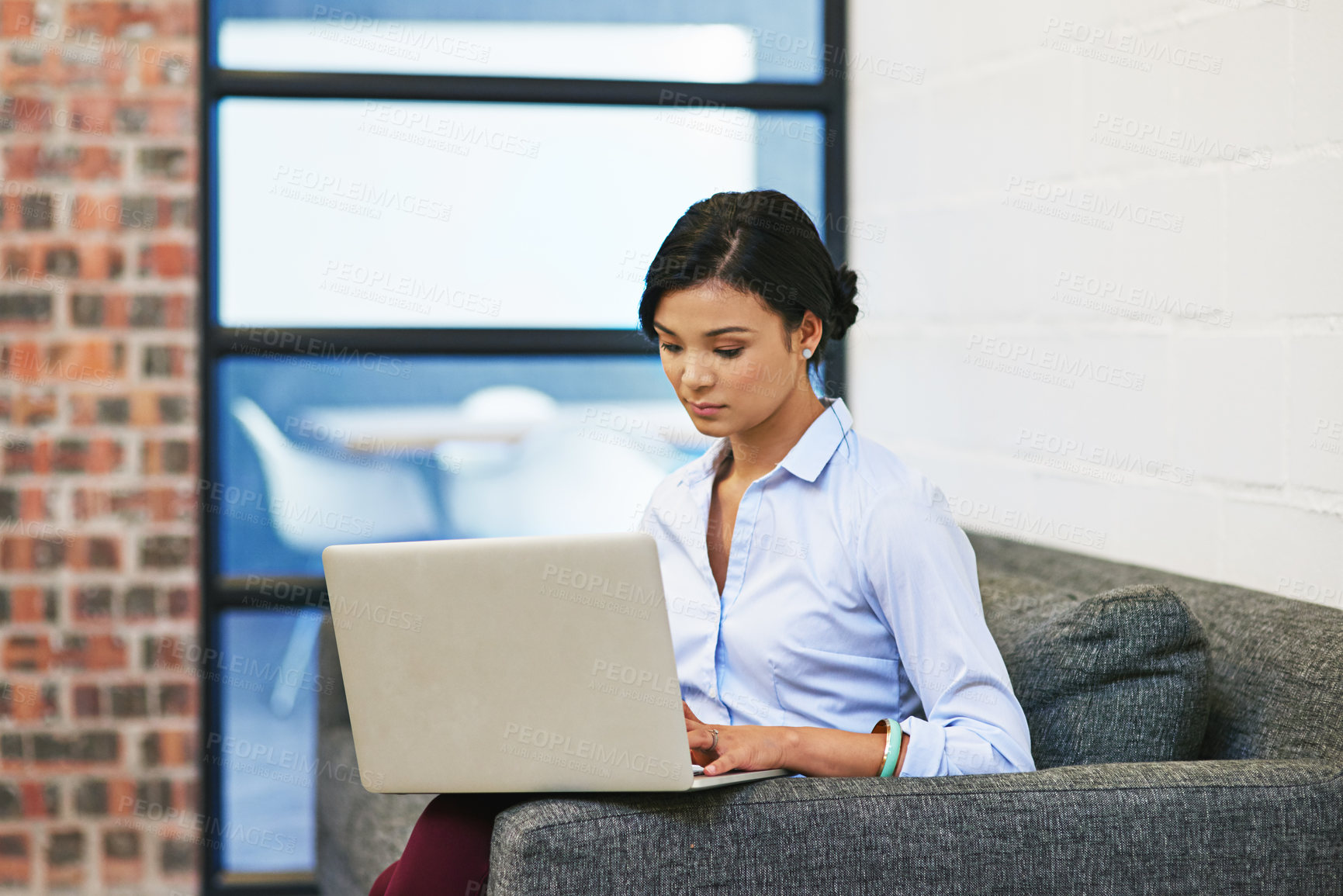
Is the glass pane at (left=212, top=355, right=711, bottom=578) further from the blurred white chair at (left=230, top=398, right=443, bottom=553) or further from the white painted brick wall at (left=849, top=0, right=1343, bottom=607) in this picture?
the white painted brick wall at (left=849, top=0, right=1343, bottom=607)

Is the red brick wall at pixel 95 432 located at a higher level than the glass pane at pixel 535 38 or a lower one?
lower

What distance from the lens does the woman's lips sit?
5.14 ft

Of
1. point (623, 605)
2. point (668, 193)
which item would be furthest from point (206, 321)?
point (623, 605)

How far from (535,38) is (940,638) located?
1997 mm

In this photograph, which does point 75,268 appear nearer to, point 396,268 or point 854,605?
point 396,268

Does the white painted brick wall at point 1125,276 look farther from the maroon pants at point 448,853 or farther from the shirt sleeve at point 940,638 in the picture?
the maroon pants at point 448,853

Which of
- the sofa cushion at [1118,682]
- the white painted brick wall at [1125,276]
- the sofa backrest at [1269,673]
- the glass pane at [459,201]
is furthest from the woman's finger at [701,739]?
the glass pane at [459,201]

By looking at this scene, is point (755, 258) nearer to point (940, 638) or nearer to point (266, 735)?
point (940, 638)

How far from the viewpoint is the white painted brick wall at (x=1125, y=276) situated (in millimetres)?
1627

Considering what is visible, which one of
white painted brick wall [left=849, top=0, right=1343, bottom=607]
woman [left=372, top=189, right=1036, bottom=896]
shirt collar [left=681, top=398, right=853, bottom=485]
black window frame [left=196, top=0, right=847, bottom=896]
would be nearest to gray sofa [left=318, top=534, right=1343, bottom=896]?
woman [left=372, top=189, right=1036, bottom=896]

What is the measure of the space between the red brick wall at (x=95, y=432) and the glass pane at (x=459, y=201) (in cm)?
16

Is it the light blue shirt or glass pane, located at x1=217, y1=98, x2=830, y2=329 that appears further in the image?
glass pane, located at x1=217, y1=98, x2=830, y2=329

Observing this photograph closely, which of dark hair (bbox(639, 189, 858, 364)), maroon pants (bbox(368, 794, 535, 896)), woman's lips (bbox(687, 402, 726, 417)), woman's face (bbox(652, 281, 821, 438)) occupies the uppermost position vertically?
dark hair (bbox(639, 189, 858, 364))

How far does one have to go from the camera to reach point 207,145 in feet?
9.39
